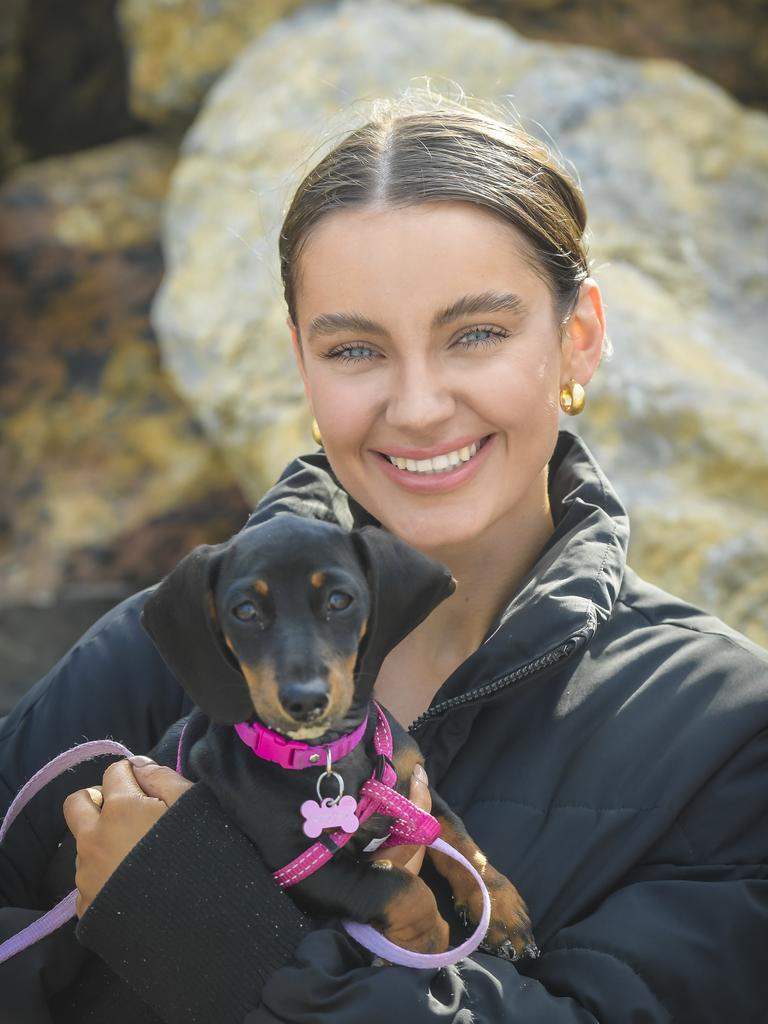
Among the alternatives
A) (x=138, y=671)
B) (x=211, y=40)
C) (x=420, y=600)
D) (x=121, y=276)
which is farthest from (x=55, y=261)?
(x=420, y=600)

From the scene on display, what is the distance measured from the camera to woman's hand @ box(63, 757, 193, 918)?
200cm

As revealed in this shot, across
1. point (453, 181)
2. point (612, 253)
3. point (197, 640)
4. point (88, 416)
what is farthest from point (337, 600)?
point (88, 416)

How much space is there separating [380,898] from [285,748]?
0.26 m

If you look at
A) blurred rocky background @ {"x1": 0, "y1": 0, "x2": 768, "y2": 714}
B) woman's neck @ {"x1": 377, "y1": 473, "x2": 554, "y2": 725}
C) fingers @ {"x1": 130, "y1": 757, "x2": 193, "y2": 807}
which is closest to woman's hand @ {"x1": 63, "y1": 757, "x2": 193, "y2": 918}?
fingers @ {"x1": 130, "y1": 757, "x2": 193, "y2": 807}

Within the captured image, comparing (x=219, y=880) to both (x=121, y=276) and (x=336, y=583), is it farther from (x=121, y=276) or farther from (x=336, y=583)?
(x=121, y=276)

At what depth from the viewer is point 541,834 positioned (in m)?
2.13

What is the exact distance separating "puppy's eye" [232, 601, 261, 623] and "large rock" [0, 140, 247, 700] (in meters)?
3.32

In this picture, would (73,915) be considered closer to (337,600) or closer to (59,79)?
(337,600)

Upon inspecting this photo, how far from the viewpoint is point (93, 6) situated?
649 centimetres

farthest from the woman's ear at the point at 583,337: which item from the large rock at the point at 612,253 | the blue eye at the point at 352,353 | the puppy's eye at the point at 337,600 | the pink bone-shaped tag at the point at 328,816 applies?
the large rock at the point at 612,253

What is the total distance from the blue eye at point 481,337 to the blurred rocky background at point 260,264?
1.62 meters

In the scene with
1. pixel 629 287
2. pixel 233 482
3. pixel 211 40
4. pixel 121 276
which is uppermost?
pixel 211 40

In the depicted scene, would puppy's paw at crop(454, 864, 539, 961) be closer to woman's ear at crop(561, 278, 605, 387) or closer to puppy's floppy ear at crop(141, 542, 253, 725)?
puppy's floppy ear at crop(141, 542, 253, 725)

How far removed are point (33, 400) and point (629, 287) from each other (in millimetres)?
2698
